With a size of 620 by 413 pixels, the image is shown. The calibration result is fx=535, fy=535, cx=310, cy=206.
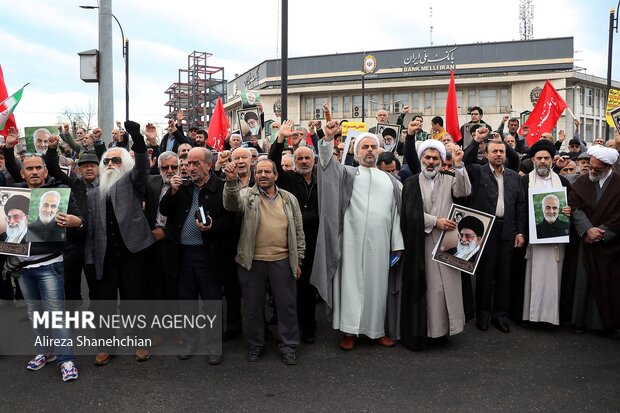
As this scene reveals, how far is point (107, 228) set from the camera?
5.05m

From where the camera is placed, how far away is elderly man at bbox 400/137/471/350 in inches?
215

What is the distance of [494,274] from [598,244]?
1146 mm

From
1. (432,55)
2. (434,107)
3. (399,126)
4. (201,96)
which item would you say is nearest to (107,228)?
(399,126)

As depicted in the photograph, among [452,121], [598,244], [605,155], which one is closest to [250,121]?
[452,121]

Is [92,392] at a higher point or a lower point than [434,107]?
lower

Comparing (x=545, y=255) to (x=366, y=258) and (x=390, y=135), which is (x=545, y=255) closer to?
(x=366, y=258)

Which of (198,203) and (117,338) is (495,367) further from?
(117,338)

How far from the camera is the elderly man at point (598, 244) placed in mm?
5816

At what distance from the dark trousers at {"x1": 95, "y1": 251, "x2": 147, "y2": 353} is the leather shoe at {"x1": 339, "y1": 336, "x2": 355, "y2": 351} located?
208cm

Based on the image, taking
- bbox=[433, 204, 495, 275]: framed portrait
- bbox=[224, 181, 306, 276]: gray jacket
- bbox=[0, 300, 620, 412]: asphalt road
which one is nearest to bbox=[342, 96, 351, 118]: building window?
bbox=[433, 204, 495, 275]: framed portrait

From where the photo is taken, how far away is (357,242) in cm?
560

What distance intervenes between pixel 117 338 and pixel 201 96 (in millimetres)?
73231

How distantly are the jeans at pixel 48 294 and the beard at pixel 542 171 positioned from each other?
17.0ft

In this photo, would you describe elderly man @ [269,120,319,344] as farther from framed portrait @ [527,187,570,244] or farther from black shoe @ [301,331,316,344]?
framed portrait @ [527,187,570,244]
